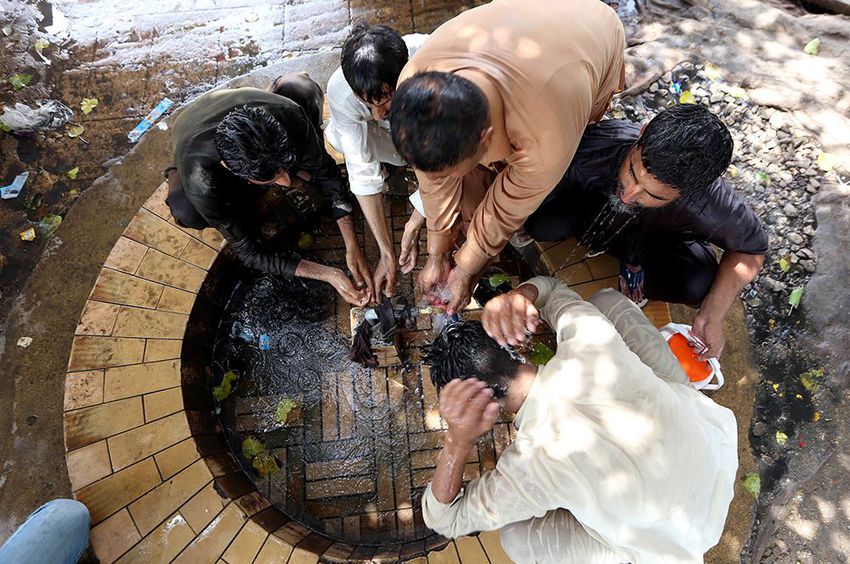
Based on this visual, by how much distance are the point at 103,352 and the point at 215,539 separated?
49.1 inches

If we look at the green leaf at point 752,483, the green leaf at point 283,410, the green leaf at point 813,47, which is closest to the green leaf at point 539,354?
the green leaf at point 752,483

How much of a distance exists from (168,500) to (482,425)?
1.84 meters

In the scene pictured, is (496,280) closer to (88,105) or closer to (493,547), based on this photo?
(493,547)

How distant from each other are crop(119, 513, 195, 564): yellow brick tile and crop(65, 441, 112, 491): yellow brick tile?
419mm

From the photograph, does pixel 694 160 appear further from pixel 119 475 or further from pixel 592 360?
pixel 119 475

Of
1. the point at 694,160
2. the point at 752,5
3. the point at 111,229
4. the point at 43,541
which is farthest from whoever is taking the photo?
the point at 752,5

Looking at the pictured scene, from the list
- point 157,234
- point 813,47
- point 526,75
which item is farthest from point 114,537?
point 813,47

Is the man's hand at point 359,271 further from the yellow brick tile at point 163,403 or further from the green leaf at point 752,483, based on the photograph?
the green leaf at point 752,483

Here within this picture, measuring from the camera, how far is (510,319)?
7.26 ft

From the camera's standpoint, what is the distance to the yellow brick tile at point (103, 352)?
290 cm

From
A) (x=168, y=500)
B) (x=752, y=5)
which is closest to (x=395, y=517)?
(x=168, y=500)

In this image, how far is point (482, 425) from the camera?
1995 millimetres

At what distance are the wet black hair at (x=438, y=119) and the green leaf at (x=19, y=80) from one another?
4185 millimetres

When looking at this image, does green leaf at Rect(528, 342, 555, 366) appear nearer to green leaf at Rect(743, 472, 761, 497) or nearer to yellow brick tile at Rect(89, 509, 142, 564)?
green leaf at Rect(743, 472, 761, 497)
